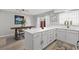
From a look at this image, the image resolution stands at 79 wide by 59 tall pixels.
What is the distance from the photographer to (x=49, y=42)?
1.06 metres

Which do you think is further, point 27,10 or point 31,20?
point 31,20

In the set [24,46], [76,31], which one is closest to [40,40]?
[24,46]

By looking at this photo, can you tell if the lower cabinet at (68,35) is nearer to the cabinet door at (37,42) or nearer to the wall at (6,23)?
the cabinet door at (37,42)

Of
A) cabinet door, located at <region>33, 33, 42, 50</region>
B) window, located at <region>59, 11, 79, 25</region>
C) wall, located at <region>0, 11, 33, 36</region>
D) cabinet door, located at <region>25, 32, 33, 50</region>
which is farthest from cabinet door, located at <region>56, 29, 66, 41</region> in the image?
wall, located at <region>0, 11, 33, 36</region>

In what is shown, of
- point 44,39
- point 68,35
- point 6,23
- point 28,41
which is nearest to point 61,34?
point 68,35

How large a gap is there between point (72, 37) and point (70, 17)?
246 mm

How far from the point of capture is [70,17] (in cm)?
99

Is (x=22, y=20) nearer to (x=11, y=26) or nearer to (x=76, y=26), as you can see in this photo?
(x=11, y=26)

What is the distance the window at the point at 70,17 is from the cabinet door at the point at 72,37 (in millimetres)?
118

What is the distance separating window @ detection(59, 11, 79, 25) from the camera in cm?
95

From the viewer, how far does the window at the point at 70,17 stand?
0.95 meters
